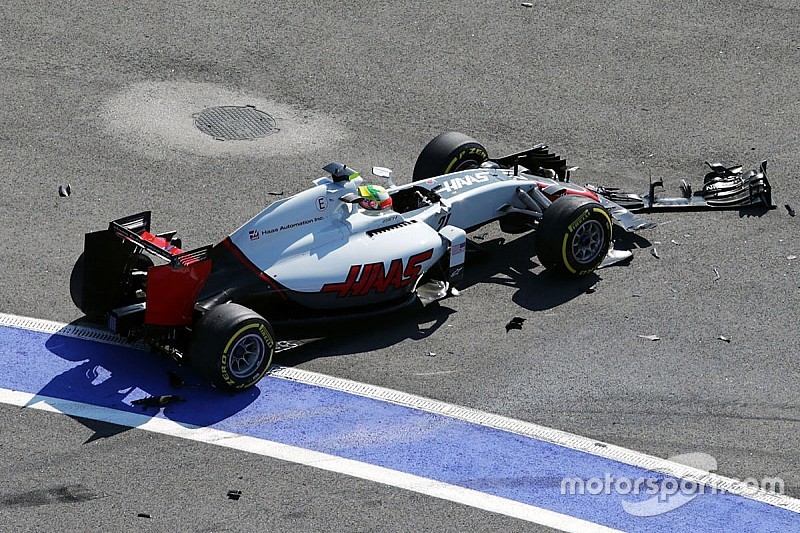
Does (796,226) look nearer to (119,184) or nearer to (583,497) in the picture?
(583,497)

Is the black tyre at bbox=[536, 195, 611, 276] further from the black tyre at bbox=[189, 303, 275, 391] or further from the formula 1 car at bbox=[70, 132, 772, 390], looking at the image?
the black tyre at bbox=[189, 303, 275, 391]

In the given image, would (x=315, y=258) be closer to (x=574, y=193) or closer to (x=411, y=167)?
(x=574, y=193)

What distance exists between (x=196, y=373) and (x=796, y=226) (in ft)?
24.2

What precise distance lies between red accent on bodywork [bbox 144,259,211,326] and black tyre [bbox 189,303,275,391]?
1.18 ft

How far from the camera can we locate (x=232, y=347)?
387 inches

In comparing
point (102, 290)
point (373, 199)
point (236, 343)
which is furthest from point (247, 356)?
point (373, 199)

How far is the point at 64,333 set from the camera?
10.9 metres

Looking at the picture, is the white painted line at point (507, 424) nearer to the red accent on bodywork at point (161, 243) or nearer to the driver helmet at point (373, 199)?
the red accent on bodywork at point (161, 243)

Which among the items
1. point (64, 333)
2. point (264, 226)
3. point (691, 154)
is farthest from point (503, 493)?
point (691, 154)

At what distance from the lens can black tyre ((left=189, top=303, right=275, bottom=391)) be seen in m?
9.77

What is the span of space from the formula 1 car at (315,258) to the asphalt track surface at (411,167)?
15.5 inches

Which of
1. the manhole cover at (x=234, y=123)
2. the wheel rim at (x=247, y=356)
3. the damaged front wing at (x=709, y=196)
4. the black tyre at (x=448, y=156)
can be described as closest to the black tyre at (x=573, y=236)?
the damaged front wing at (x=709, y=196)

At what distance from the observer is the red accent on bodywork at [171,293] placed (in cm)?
1012

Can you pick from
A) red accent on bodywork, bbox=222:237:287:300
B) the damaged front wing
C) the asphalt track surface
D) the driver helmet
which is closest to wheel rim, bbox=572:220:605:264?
the asphalt track surface
